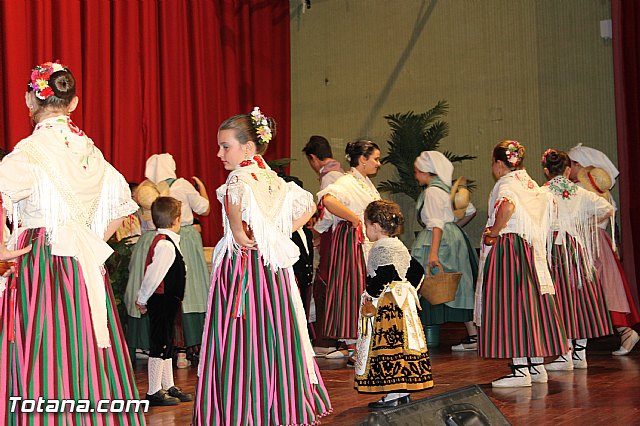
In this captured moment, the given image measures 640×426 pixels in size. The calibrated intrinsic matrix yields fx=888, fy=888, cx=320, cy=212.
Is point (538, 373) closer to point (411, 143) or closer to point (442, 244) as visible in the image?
point (442, 244)

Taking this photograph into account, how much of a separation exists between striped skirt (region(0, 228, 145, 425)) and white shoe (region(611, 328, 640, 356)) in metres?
4.43

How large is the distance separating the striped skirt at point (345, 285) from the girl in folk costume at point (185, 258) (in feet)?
2.97

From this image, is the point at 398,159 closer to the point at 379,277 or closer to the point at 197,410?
the point at 379,277

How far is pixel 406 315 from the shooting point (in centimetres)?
406

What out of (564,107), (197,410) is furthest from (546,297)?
(564,107)

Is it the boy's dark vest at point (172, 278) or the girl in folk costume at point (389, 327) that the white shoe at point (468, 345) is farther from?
the boy's dark vest at point (172, 278)

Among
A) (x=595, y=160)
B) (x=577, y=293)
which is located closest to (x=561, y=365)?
(x=577, y=293)

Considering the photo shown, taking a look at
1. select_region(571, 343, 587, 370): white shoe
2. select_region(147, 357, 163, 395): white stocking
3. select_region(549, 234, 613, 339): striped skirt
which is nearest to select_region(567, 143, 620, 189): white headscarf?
select_region(549, 234, 613, 339): striped skirt

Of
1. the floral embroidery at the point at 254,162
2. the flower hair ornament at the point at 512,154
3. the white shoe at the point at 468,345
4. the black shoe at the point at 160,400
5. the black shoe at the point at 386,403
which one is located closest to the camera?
the floral embroidery at the point at 254,162

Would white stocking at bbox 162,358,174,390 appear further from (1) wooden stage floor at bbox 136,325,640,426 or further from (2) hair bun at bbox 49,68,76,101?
(2) hair bun at bbox 49,68,76,101

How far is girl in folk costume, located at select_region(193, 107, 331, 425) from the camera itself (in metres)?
3.34

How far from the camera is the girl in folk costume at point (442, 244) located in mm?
6730

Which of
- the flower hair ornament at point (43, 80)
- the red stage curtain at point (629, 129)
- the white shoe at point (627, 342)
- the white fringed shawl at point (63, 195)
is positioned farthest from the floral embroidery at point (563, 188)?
the flower hair ornament at point (43, 80)

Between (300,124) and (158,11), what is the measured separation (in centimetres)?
213
